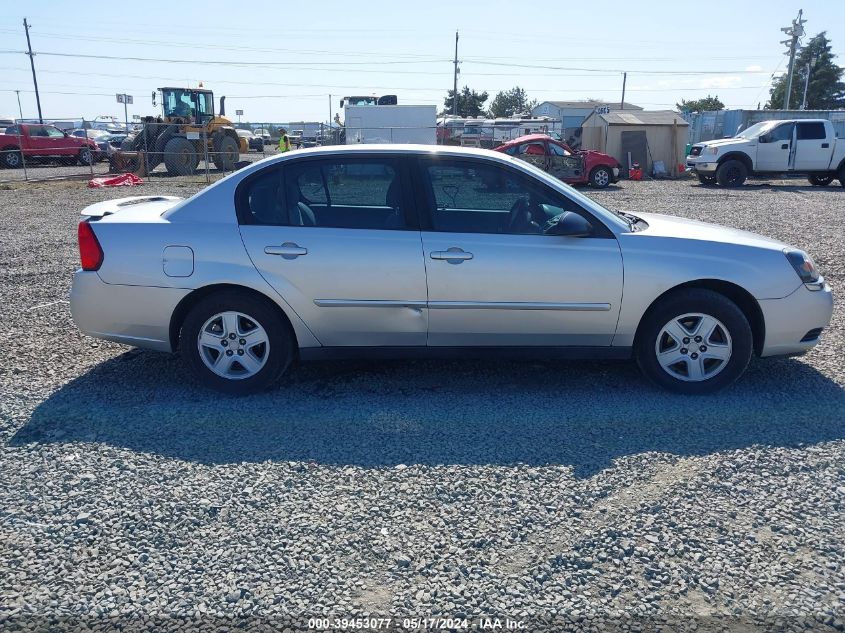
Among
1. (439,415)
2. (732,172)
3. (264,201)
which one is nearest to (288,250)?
(264,201)

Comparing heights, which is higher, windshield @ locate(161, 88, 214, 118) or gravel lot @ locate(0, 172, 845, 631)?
windshield @ locate(161, 88, 214, 118)

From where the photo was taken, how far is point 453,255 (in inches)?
185

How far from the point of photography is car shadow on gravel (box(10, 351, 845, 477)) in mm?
4082

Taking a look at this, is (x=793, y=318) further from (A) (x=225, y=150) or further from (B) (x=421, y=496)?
(A) (x=225, y=150)

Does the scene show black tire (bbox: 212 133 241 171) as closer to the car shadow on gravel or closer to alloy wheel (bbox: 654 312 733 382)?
the car shadow on gravel

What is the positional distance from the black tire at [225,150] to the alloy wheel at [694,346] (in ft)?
76.3

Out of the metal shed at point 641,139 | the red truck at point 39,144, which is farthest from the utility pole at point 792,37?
the red truck at point 39,144

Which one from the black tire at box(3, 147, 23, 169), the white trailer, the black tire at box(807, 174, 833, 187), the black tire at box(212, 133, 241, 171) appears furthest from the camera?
the black tire at box(3, 147, 23, 169)

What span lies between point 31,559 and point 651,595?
8.29ft

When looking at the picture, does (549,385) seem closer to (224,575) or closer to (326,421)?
(326,421)

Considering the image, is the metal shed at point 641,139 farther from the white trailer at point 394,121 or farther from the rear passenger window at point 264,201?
the rear passenger window at point 264,201

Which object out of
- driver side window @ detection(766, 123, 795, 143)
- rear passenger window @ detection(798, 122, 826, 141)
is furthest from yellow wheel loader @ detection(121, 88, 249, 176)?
rear passenger window @ detection(798, 122, 826, 141)

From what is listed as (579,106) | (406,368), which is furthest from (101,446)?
(579,106)

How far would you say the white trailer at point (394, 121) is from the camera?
28297mm
